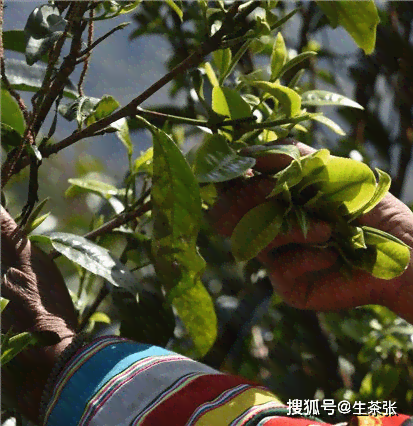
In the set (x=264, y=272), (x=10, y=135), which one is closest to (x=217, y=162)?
(x=10, y=135)

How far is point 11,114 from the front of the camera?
81 cm

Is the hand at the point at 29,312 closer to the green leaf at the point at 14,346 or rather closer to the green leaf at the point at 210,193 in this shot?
the green leaf at the point at 14,346

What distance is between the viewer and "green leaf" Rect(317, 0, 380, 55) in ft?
2.34

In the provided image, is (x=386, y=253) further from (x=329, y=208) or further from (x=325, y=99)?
(x=325, y=99)

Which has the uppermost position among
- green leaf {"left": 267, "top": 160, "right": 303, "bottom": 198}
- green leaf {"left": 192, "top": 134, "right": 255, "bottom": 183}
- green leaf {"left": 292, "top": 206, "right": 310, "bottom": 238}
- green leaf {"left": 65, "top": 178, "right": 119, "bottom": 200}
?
green leaf {"left": 192, "top": 134, "right": 255, "bottom": 183}

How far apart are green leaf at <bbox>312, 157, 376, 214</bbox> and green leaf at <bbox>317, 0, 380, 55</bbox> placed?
120mm

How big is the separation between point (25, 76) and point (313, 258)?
377 millimetres

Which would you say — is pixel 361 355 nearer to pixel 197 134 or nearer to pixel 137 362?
pixel 197 134

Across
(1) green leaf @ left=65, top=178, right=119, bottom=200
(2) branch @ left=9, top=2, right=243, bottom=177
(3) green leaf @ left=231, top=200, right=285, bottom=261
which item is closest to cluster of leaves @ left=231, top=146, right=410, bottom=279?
(3) green leaf @ left=231, top=200, right=285, bottom=261

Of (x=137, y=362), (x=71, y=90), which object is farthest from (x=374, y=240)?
(x=71, y=90)

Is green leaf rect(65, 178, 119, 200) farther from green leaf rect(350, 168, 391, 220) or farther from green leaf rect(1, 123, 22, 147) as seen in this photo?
green leaf rect(350, 168, 391, 220)

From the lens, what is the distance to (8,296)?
2.43ft

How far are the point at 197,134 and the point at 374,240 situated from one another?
2.04 ft

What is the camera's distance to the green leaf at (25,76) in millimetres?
822
